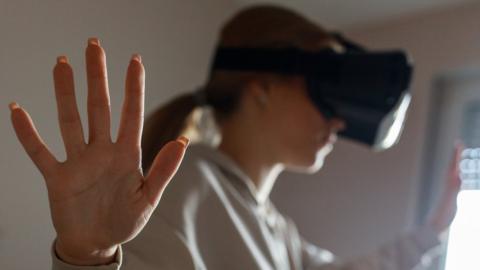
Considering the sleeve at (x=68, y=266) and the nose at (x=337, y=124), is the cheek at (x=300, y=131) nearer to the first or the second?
the nose at (x=337, y=124)

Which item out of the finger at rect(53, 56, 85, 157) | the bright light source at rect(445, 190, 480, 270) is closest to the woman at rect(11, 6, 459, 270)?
the finger at rect(53, 56, 85, 157)

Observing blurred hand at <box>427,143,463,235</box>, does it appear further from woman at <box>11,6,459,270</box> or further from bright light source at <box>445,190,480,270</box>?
bright light source at <box>445,190,480,270</box>

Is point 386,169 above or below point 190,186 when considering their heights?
below

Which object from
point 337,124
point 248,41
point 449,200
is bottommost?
point 449,200

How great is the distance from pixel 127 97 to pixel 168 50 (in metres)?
0.39

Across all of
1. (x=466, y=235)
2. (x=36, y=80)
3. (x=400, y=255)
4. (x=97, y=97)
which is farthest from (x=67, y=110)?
(x=466, y=235)

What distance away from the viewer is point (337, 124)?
1.04m

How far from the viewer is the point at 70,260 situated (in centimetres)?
51

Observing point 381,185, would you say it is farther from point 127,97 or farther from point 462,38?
point 127,97

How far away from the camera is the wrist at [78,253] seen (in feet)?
1.67

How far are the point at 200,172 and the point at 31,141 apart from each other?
1.26 feet

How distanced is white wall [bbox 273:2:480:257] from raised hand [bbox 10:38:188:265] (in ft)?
3.09

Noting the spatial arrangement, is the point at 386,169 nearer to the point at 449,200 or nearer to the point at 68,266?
the point at 449,200

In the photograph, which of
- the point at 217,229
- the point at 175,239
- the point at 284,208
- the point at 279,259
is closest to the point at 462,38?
the point at 284,208
